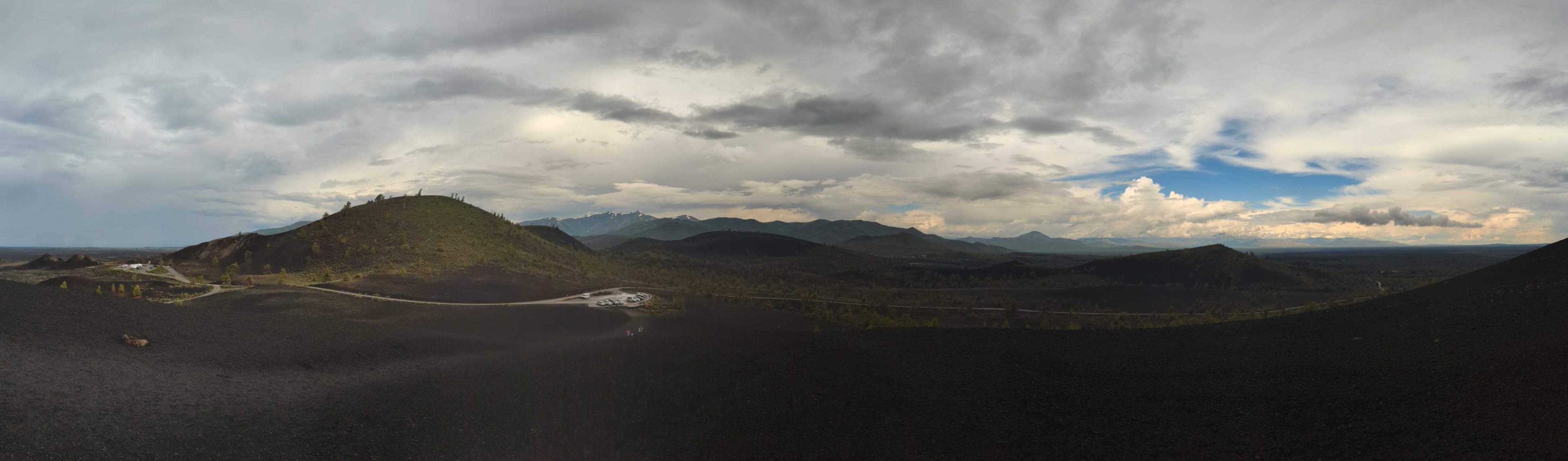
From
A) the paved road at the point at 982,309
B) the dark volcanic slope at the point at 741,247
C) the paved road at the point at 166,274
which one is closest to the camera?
the paved road at the point at 166,274

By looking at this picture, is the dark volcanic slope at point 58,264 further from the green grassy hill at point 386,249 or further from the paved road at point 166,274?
the paved road at point 166,274

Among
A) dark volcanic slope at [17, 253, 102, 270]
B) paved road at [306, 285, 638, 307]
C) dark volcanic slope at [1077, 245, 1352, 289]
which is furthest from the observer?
dark volcanic slope at [1077, 245, 1352, 289]

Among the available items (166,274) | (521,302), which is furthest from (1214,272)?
(166,274)

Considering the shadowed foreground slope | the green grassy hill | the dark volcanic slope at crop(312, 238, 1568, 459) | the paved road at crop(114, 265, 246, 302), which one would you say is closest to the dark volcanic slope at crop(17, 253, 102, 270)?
the green grassy hill

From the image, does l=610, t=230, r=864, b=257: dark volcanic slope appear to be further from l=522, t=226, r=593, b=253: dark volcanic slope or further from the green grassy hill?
the green grassy hill

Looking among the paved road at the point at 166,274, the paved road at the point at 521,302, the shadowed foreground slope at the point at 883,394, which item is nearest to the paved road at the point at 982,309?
the paved road at the point at 521,302

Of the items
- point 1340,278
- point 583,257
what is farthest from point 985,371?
point 1340,278
